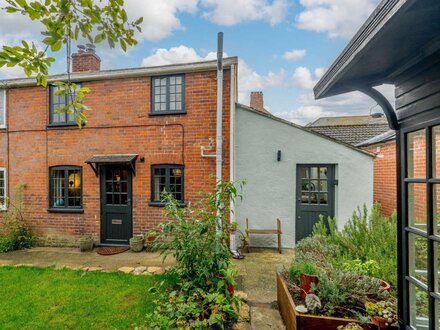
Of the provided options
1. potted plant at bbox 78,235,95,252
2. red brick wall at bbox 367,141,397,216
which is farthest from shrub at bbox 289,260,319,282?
red brick wall at bbox 367,141,397,216

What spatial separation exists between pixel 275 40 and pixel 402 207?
6897mm

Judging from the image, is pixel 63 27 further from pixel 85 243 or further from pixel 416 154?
pixel 85 243

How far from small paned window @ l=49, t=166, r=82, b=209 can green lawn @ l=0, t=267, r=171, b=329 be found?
2475 millimetres

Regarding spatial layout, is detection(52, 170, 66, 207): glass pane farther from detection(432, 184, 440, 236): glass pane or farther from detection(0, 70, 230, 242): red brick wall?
detection(432, 184, 440, 236): glass pane

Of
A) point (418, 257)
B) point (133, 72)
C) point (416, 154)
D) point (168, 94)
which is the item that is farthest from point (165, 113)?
point (418, 257)

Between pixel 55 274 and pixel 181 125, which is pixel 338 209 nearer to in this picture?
pixel 181 125

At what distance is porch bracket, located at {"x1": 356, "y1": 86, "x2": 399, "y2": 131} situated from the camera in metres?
2.42

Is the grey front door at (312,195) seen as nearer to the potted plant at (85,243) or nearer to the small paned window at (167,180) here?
the small paned window at (167,180)

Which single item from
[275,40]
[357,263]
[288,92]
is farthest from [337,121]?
[357,263]

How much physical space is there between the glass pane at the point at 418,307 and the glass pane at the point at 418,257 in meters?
0.11

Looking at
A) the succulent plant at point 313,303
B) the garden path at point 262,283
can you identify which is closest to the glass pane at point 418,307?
the succulent plant at point 313,303

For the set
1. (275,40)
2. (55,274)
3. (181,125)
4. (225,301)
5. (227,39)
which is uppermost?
(275,40)

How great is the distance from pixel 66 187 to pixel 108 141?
1.95 meters

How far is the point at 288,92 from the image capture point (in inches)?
468
